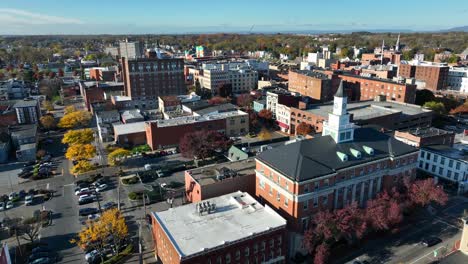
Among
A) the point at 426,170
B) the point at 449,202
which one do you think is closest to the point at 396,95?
the point at 426,170

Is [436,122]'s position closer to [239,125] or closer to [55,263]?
[239,125]

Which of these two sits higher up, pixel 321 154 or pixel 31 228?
pixel 321 154

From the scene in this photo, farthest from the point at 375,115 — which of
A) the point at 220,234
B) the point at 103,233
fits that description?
the point at 103,233

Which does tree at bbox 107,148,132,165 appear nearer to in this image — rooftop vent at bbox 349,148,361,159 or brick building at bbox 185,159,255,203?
brick building at bbox 185,159,255,203

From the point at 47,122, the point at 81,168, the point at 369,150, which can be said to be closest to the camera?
the point at 369,150

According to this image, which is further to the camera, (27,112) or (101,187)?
(27,112)

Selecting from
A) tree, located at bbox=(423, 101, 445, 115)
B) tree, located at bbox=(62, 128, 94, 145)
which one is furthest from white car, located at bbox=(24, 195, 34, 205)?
tree, located at bbox=(423, 101, 445, 115)

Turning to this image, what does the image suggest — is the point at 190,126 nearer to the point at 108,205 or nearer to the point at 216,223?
the point at 108,205
